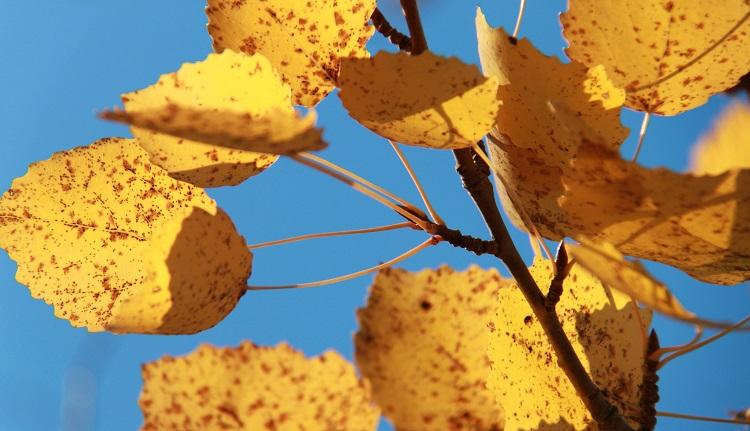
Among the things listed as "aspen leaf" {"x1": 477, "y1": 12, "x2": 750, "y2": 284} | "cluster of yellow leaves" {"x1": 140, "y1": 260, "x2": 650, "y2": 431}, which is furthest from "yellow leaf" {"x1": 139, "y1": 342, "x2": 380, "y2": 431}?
"aspen leaf" {"x1": 477, "y1": 12, "x2": 750, "y2": 284}

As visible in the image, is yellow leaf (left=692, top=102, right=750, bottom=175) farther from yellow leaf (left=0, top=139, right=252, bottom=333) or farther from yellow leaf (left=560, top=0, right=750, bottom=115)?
yellow leaf (left=0, top=139, right=252, bottom=333)

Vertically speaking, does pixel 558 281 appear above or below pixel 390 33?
below

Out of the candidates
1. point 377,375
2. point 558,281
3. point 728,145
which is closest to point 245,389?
point 377,375

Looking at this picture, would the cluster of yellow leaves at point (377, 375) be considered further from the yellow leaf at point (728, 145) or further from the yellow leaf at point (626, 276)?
the yellow leaf at point (728, 145)

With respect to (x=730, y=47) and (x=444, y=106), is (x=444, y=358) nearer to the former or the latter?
(x=444, y=106)

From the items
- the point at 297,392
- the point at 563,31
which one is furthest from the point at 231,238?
the point at 563,31

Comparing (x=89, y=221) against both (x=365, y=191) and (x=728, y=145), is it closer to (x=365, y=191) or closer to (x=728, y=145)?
(x=365, y=191)

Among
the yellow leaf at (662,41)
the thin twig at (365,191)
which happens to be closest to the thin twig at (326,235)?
the thin twig at (365,191)
